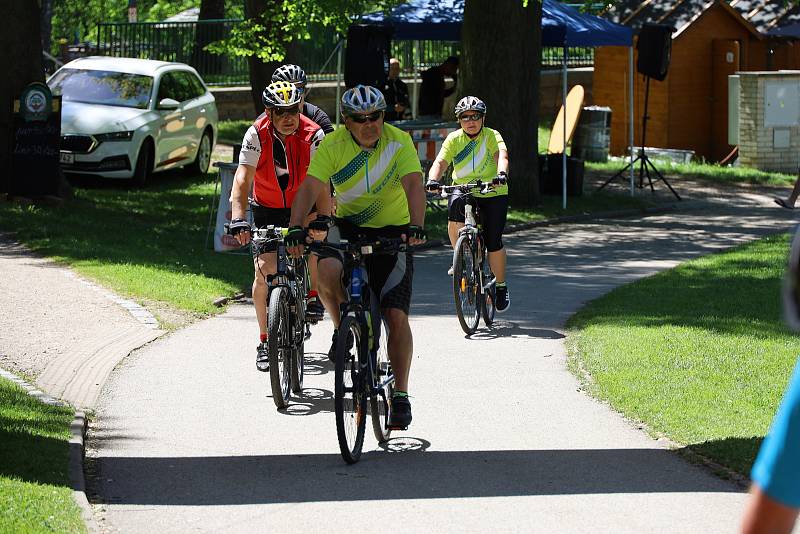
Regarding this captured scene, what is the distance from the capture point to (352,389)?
7285 mm

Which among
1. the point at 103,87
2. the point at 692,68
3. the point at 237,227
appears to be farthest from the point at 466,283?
the point at 692,68

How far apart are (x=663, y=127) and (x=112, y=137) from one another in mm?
13251

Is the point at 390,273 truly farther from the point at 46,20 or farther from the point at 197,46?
the point at 46,20

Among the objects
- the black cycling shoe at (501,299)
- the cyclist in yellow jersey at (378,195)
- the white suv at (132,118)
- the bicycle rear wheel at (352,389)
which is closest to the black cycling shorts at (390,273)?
the cyclist in yellow jersey at (378,195)

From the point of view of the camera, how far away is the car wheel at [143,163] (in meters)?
21.2

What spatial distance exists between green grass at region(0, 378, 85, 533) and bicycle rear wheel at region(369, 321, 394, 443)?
5.11ft

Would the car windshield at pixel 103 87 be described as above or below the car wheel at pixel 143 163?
above

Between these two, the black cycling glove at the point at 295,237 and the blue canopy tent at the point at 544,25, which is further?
the blue canopy tent at the point at 544,25

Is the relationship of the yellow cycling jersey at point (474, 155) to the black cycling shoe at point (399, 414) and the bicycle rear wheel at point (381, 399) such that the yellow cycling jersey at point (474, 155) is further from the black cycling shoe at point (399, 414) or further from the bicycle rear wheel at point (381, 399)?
the black cycling shoe at point (399, 414)

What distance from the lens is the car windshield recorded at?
→ 71.3 ft

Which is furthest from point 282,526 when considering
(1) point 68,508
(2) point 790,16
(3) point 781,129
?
(2) point 790,16

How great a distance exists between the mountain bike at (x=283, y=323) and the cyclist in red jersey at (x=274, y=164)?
27cm

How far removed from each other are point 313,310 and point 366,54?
11026 millimetres

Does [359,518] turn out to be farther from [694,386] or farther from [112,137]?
[112,137]
